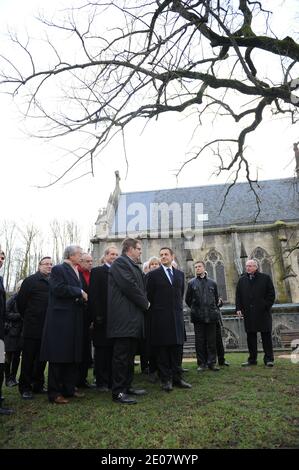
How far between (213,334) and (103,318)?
8.96ft

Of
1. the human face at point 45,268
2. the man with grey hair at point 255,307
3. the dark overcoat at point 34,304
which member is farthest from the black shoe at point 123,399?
the man with grey hair at point 255,307

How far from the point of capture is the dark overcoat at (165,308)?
534 centimetres

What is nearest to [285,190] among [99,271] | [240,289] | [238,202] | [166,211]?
[238,202]

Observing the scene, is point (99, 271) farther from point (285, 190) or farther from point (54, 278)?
point (285, 190)

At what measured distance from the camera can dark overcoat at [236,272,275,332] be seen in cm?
732

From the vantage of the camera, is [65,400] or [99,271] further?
[99,271]

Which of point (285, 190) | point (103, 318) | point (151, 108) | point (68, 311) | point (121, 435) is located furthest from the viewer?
point (285, 190)

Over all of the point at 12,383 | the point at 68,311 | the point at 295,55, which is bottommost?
the point at 12,383

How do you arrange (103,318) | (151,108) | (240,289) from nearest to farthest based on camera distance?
(103,318)
(151,108)
(240,289)

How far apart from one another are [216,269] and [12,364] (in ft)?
62.7

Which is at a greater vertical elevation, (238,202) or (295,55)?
(238,202)

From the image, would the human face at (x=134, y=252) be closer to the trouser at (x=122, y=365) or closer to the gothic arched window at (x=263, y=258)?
the trouser at (x=122, y=365)

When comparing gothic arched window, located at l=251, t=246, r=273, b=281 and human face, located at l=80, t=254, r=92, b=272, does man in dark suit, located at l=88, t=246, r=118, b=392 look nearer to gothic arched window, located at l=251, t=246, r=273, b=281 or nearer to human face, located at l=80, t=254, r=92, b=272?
human face, located at l=80, t=254, r=92, b=272

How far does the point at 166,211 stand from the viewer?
2866 centimetres
